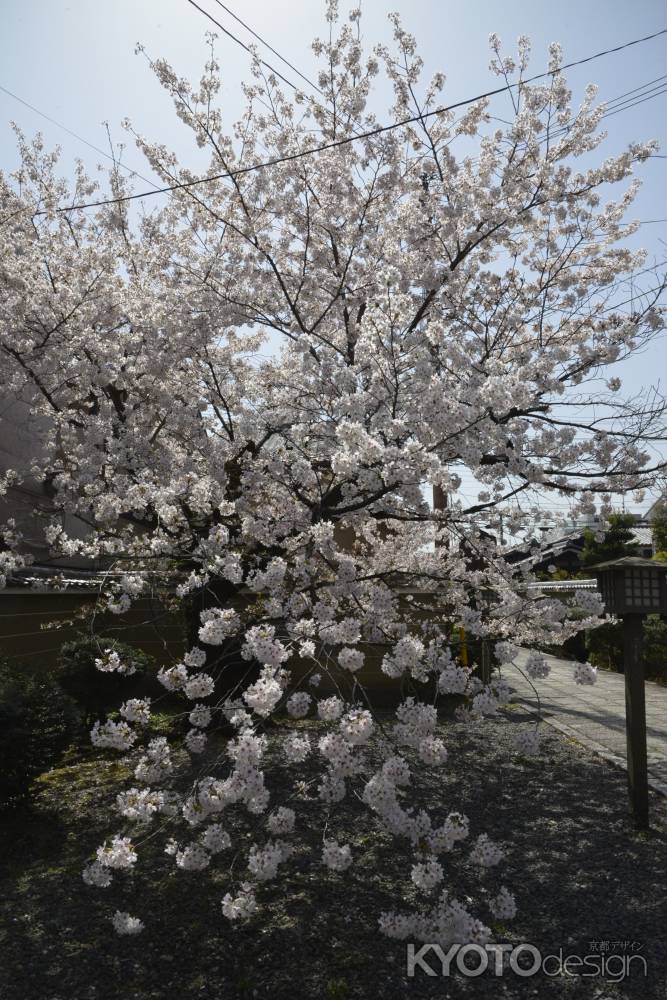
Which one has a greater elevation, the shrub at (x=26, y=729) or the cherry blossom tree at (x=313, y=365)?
the cherry blossom tree at (x=313, y=365)

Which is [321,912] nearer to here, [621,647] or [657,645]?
[657,645]

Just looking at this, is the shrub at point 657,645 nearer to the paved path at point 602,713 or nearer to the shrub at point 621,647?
the shrub at point 621,647

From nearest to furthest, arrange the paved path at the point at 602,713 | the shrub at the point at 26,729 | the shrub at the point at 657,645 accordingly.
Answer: the shrub at the point at 26,729
the paved path at the point at 602,713
the shrub at the point at 657,645

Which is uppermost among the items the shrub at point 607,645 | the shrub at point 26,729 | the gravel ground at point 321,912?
the shrub at point 607,645

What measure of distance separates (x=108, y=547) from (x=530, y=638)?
3.85 meters

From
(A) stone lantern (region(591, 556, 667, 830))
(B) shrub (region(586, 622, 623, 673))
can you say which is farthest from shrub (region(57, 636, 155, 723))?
(B) shrub (region(586, 622, 623, 673))

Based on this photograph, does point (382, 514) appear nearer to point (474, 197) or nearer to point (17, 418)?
point (474, 197)

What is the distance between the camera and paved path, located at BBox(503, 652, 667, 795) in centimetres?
711

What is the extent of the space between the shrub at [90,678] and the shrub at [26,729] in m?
2.34

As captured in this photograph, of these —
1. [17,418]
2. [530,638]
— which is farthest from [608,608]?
[17,418]

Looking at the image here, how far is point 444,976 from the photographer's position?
3.35 m

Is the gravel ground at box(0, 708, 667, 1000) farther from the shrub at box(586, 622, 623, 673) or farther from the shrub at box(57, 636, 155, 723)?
the shrub at box(586, 622, 623, 673)

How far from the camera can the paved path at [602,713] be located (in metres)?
7.11

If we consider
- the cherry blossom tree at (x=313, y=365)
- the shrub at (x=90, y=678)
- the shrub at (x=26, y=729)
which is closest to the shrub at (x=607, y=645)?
the cherry blossom tree at (x=313, y=365)
